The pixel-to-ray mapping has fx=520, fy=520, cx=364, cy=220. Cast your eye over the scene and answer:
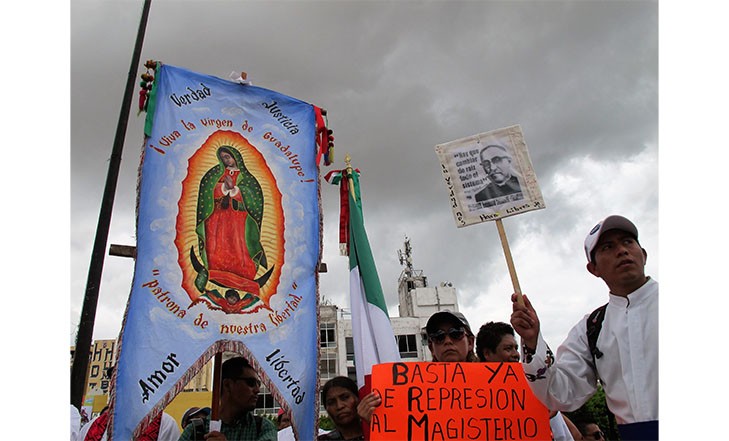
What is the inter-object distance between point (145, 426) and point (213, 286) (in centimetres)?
108

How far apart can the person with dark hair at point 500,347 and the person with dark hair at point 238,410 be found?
164 cm

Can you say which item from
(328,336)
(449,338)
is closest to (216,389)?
(449,338)

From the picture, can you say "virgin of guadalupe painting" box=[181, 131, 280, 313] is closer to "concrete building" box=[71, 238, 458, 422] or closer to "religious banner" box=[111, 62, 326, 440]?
"religious banner" box=[111, 62, 326, 440]

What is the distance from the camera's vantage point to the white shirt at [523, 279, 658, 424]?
2.27 m

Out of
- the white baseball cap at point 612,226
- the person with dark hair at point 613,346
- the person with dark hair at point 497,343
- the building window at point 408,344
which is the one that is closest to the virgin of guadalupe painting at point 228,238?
the person with dark hair at point 497,343

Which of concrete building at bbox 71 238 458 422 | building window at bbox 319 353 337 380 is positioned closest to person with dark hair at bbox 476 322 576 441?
concrete building at bbox 71 238 458 422

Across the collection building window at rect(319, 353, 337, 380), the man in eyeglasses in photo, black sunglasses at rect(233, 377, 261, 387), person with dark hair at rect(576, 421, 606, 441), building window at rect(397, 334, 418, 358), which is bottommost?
person with dark hair at rect(576, 421, 606, 441)

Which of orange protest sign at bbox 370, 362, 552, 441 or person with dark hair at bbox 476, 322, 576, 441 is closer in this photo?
orange protest sign at bbox 370, 362, 552, 441

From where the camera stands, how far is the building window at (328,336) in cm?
3627

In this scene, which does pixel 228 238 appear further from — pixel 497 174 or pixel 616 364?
pixel 616 364

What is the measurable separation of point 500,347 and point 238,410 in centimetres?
195

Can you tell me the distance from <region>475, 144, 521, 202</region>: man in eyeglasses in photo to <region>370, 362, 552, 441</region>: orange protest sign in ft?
3.48

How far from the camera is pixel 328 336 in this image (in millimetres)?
37188

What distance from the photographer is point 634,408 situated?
2277 mm
